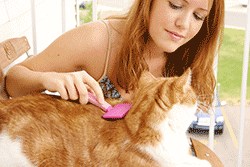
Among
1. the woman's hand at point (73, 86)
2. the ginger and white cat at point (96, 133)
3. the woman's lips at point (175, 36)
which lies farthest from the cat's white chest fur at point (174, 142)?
the woman's lips at point (175, 36)

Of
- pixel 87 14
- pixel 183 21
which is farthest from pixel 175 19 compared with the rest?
pixel 87 14

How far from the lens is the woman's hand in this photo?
1.65ft

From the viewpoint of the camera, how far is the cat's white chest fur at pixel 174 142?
0.44m

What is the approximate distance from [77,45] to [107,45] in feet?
0.42

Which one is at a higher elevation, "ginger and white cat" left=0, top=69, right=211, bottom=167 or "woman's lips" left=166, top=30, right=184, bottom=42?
"woman's lips" left=166, top=30, right=184, bottom=42

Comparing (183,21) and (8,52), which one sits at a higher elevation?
(183,21)

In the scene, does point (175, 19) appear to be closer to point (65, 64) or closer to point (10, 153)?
point (65, 64)

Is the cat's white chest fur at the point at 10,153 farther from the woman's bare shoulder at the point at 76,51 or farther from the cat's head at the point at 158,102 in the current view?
the woman's bare shoulder at the point at 76,51

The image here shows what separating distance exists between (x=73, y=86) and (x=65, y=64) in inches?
12.2

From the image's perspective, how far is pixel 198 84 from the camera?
0.87 metres

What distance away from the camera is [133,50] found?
821 mm

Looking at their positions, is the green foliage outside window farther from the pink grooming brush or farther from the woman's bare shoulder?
the pink grooming brush

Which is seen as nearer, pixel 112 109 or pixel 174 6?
pixel 112 109

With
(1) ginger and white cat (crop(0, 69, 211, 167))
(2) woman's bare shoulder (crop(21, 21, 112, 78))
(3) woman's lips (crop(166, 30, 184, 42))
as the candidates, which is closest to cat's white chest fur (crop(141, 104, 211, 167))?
(1) ginger and white cat (crop(0, 69, 211, 167))
